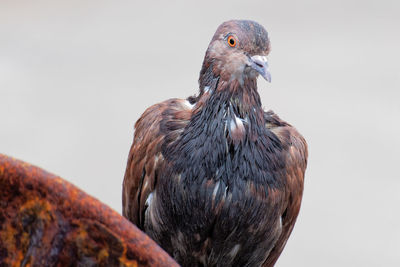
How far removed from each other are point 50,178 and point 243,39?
128cm

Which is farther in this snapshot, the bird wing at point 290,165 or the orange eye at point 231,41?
the bird wing at point 290,165

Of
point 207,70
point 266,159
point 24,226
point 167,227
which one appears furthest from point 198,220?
point 24,226

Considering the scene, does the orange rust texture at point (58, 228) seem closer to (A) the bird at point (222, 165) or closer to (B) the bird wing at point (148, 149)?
(A) the bird at point (222, 165)

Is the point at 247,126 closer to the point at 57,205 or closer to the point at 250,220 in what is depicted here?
the point at 250,220

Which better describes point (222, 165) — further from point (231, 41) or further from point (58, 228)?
point (58, 228)

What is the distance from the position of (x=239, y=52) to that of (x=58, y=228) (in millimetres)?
1271

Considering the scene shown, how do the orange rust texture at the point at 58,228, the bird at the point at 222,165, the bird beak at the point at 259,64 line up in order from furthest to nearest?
the bird at the point at 222,165, the bird beak at the point at 259,64, the orange rust texture at the point at 58,228

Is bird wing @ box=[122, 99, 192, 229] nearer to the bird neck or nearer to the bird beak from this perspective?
the bird neck

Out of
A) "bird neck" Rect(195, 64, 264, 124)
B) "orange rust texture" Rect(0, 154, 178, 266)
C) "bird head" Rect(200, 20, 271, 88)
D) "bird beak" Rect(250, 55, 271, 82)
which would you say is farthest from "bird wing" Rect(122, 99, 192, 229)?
"orange rust texture" Rect(0, 154, 178, 266)

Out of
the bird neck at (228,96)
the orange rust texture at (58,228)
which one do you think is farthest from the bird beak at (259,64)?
the orange rust texture at (58,228)

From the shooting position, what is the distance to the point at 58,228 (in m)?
1.26

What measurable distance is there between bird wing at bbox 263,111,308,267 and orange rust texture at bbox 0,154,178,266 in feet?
4.99

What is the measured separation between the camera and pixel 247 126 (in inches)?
100

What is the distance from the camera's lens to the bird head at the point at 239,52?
2.36 meters
